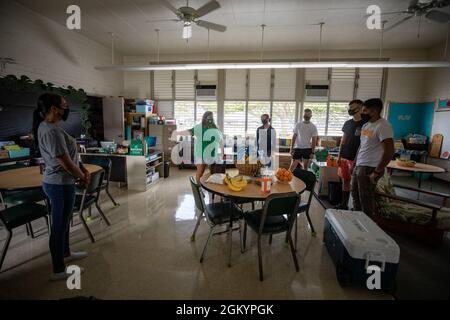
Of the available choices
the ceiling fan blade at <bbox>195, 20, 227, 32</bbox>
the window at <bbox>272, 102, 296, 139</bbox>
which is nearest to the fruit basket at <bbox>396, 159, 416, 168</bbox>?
the window at <bbox>272, 102, 296, 139</bbox>

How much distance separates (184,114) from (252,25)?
346 centimetres

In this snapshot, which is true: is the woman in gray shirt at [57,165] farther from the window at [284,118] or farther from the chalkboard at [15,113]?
the window at [284,118]

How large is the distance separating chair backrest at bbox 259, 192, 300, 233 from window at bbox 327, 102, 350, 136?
5.49m

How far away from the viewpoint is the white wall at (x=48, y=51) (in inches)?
157

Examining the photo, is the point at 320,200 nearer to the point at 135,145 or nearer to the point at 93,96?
the point at 135,145

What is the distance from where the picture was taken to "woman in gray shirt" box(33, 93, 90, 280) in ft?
5.97

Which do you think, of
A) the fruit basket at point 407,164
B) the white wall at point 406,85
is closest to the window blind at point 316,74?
the white wall at point 406,85

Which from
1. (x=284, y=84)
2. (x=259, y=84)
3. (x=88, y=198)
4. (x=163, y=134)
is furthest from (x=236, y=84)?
(x=88, y=198)

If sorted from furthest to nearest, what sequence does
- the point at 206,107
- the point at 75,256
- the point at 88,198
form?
1. the point at 206,107
2. the point at 88,198
3. the point at 75,256

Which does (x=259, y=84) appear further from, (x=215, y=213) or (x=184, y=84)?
(x=215, y=213)

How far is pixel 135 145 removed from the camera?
4.47 metres

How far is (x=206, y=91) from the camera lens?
7.02 m

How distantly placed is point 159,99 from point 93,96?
6.31ft

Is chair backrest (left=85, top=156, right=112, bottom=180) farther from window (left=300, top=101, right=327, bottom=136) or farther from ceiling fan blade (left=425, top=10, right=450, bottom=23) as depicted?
window (left=300, top=101, right=327, bottom=136)
